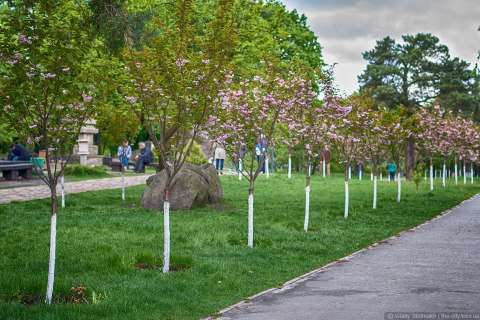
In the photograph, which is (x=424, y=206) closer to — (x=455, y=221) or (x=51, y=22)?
(x=455, y=221)

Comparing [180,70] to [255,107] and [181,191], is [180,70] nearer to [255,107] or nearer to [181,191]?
[255,107]

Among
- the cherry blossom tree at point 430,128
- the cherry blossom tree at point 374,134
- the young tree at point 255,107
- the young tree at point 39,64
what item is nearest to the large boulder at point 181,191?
the young tree at point 255,107

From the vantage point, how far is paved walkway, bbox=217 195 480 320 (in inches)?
213

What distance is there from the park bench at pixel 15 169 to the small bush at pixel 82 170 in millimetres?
2719

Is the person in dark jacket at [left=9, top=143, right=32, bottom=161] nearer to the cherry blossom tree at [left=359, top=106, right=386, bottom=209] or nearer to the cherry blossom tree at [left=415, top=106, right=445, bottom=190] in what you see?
the cherry blossom tree at [left=359, top=106, right=386, bottom=209]

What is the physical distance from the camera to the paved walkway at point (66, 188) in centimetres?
1681

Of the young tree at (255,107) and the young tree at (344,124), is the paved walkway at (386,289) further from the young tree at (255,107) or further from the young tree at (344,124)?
the young tree at (344,124)

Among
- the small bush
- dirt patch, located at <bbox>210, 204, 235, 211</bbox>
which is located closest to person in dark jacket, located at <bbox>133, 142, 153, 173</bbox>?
the small bush

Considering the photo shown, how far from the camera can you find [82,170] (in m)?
26.5

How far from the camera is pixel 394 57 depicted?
38.0 meters

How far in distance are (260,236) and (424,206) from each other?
376 inches

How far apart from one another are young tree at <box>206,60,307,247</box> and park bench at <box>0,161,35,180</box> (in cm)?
1412

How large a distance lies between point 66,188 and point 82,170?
6639 mm

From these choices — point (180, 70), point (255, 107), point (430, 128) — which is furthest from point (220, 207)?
point (430, 128)
